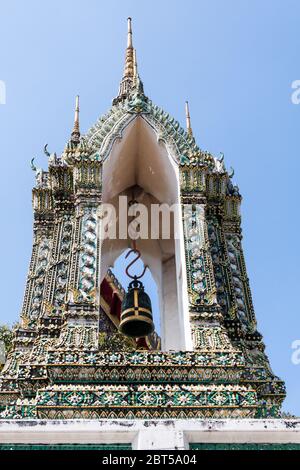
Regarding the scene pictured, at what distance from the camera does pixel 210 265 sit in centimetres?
923

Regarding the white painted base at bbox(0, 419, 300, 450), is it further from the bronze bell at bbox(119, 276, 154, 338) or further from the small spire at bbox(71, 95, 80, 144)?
the small spire at bbox(71, 95, 80, 144)

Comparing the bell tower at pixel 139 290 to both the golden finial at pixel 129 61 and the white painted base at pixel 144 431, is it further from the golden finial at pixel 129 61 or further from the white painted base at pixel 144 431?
the white painted base at pixel 144 431

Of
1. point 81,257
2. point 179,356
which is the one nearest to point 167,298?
point 81,257

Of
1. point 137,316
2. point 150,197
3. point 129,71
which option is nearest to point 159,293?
point 150,197

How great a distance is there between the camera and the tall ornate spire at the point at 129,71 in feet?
42.0

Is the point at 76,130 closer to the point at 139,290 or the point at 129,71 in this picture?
the point at 129,71

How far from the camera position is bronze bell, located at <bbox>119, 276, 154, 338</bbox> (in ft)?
30.3

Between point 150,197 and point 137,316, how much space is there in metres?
2.84

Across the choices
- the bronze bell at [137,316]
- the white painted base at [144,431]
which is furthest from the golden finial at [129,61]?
the white painted base at [144,431]

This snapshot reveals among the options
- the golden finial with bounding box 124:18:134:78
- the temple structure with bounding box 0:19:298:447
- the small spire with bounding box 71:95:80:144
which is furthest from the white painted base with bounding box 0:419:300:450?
the golden finial with bounding box 124:18:134:78

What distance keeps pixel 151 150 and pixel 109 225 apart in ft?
4.70

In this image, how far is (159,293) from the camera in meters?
11.1
